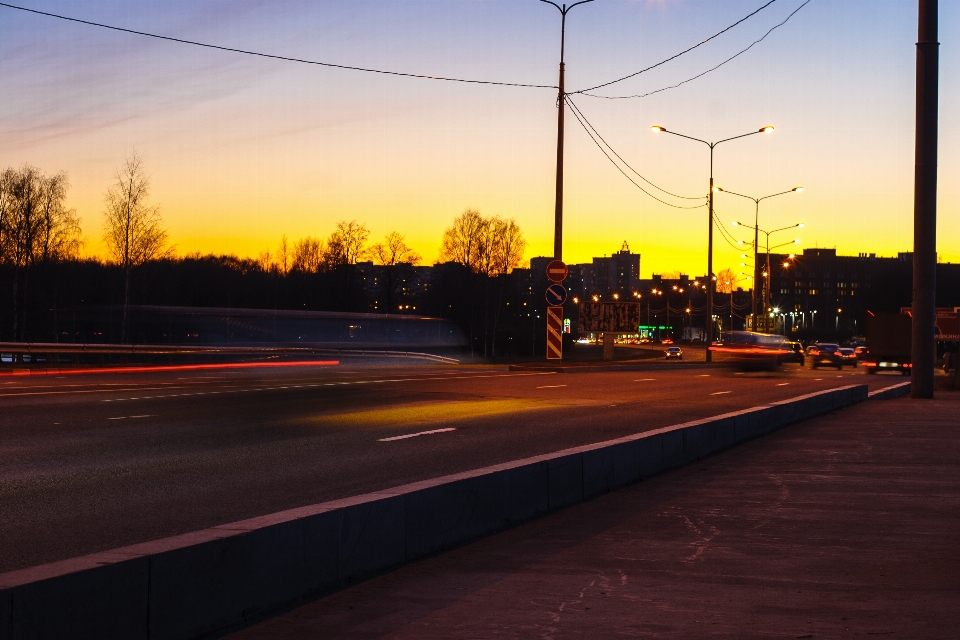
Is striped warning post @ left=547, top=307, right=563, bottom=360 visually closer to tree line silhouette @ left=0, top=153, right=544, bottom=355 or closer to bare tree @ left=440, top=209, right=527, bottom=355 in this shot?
tree line silhouette @ left=0, top=153, right=544, bottom=355

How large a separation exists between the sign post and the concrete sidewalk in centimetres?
2094

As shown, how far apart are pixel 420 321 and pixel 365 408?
42.2 metres

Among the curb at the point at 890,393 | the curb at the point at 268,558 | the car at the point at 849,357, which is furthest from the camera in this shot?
the car at the point at 849,357

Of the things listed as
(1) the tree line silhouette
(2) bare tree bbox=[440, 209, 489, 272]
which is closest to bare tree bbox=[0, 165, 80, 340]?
(1) the tree line silhouette

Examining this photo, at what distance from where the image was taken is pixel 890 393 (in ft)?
99.0

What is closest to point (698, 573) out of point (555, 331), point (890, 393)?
point (890, 393)

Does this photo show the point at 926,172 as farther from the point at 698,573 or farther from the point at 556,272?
the point at 698,573

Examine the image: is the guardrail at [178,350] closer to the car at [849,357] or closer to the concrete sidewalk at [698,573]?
the car at [849,357]

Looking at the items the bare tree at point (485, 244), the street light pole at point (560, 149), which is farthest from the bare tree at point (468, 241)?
the street light pole at point (560, 149)

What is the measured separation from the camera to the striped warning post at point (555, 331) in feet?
113

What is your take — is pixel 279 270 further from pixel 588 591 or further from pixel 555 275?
pixel 588 591

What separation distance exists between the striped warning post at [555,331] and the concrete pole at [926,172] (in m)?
11.9

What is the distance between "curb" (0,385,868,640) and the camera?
469 cm

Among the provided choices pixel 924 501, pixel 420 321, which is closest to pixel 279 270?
pixel 420 321
